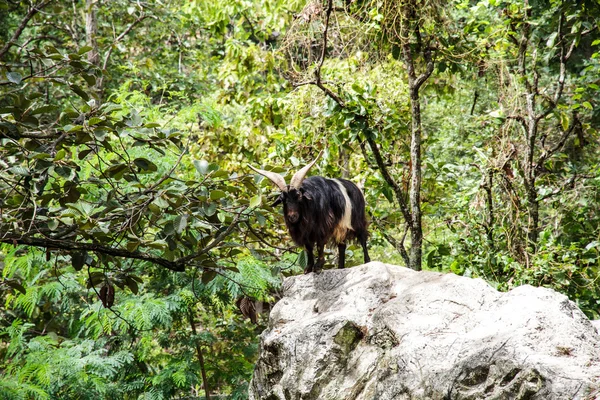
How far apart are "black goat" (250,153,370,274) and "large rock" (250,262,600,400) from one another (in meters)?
0.45

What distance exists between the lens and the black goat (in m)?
5.75

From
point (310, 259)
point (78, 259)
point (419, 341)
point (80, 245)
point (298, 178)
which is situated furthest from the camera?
point (310, 259)

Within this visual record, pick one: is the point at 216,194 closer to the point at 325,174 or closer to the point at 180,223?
the point at 180,223

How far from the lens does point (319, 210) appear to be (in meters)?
5.94

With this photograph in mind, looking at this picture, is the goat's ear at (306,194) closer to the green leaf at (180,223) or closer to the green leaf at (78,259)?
the green leaf at (180,223)

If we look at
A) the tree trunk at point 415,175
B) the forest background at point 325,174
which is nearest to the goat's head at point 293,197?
the forest background at point 325,174

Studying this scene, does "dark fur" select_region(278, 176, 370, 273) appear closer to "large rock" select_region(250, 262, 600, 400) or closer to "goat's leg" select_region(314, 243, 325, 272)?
"goat's leg" select_region(314, 243, 325, 272)

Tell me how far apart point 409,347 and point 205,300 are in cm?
376

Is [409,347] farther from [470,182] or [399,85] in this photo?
[399,85]

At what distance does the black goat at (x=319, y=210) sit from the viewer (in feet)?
18.9

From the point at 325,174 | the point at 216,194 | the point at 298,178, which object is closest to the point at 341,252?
the point at 298,178

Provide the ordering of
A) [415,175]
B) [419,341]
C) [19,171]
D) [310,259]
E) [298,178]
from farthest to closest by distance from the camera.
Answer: [415,175]
[310,259]
[298,178]
[419,341]
[19,171]

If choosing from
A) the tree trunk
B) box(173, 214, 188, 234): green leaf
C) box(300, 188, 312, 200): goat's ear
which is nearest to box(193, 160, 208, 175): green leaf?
box(173, 214, 188, 234): green leaf

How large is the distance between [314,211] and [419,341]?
78.5 inches
